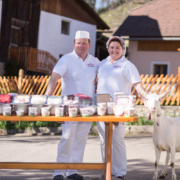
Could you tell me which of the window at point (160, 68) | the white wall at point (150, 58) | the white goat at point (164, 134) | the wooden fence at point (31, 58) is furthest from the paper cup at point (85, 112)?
the window at point (160, 68)

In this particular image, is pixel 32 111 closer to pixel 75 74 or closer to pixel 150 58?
pixel 75 74

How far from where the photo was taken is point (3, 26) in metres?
19.9

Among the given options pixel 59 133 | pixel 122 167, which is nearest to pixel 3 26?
pixel 59 133

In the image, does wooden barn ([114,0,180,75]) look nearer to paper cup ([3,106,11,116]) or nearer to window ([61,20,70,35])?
window ([61,20,70,35])

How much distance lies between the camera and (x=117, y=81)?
15.5 ft

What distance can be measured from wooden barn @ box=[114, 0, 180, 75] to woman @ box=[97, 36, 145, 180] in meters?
15.3

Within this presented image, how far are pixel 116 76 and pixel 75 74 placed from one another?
58cm

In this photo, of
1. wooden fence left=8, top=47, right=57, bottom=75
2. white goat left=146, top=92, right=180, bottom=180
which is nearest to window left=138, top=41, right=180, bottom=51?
wooden fence left=8, top=47, right=57, bottom=75

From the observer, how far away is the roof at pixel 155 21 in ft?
66.0

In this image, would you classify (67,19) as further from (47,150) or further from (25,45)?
(47,150)

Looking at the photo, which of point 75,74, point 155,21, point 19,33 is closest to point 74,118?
point 75,74

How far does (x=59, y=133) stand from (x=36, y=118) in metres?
6.07

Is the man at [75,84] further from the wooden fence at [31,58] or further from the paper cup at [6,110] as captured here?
the wooden fence at [31,58]

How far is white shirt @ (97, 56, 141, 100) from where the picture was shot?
15.4ft
